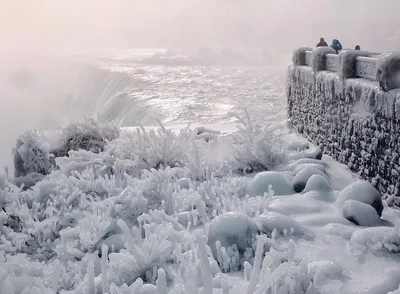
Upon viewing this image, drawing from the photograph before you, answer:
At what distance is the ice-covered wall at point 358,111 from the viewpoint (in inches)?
233

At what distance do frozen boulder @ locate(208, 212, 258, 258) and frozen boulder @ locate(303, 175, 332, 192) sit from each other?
6.90 feet

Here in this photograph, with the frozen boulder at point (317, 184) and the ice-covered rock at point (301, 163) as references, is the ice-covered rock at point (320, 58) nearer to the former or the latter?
the ice-covered rock at point (301, 163)

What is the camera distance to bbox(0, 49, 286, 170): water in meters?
22.6

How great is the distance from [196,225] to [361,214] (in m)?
2.19

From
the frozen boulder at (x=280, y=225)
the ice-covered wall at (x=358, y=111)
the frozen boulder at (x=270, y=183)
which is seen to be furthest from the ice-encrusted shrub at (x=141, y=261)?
the ice-covered wall at (x=358, y=111)

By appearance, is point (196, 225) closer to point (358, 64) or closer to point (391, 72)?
point (391, 72)

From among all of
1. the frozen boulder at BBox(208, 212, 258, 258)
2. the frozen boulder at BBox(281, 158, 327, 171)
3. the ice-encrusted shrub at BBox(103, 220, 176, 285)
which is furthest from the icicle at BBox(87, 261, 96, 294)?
the frozen boulder at BBox(281, 158, 327, 171)

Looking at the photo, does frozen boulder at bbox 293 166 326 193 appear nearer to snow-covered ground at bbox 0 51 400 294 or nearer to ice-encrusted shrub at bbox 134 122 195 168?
snow-covered ground at bbox 0 51 400 294

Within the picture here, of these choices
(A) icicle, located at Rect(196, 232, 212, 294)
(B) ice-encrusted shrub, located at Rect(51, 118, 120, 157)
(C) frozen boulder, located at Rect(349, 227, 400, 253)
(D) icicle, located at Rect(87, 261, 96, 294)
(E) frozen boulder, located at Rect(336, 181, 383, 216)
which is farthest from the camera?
(B) ice-encrusted shrub, located at Rect(51, 118, 120, 157)

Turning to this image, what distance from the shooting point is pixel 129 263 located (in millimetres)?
4047

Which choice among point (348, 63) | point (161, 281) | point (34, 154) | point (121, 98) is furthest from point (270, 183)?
point (121, 98)

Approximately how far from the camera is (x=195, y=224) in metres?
5.01

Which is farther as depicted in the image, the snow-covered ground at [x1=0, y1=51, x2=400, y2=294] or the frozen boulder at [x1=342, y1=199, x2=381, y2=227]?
the frozen boulder at [x1=342, y1=199, x2=381, y2=227]

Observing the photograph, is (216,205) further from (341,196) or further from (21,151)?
(21,151)
